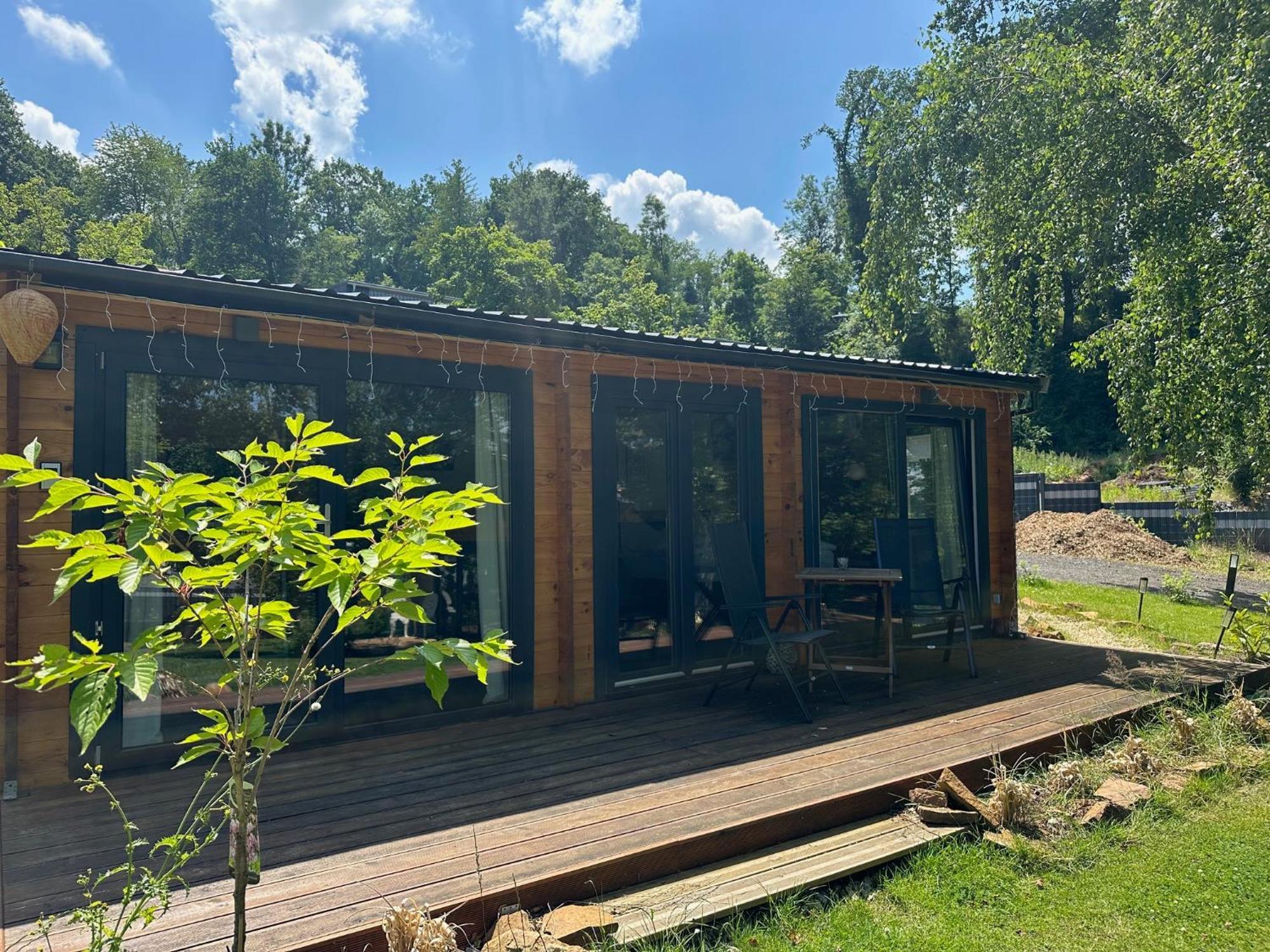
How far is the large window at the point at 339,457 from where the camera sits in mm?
3461

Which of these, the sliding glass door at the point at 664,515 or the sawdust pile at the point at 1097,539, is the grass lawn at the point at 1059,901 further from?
the sawdust pile at the point at 1097,539

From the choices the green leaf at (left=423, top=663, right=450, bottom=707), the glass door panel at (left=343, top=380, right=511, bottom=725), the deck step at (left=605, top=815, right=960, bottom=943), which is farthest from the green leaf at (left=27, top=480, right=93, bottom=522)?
the glass door panel at (left=343, top=380, right=511, bottom=725)

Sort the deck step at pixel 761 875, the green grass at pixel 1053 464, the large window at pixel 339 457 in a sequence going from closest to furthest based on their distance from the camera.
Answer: the deck step at pixel 761 875
the large window at pixel 339 457
the green grass at pixel 1053 464

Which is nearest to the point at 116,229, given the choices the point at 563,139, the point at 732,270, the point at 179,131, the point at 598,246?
the point at 179,131

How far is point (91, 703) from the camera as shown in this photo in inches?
47.3

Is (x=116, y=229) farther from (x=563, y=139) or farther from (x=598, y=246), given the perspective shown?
(x=598, y=246)

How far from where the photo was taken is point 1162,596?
9984mm

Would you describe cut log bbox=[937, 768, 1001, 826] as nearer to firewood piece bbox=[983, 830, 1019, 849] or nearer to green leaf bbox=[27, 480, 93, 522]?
firewood piece bbox=[983, 830, 1019, 849]

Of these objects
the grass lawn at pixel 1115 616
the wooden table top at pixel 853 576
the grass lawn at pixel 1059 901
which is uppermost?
the wooden table top at pixel 853 576

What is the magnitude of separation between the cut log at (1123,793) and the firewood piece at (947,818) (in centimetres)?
64

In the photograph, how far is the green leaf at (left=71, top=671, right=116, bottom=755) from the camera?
1151 millimetres

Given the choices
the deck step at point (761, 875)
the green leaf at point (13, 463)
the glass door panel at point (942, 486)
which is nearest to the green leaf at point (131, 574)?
the green leaf at point (13, 463)

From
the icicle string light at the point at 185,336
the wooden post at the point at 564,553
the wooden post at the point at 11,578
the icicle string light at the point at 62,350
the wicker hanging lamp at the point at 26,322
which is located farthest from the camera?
the wooden post at the point at 564,553

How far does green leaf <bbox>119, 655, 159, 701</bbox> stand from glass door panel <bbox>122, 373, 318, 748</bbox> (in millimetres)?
2427
